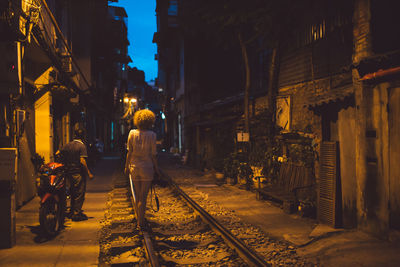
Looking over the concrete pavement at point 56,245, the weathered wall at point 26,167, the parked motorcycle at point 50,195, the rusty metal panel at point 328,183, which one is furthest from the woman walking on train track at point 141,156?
the weathered wall at point 26,167

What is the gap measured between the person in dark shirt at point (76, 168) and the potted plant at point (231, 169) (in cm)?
674

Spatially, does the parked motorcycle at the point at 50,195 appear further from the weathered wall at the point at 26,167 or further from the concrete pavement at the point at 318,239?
the concrete pavement at the point at 318,239

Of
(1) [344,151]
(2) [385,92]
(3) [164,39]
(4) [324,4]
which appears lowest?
(1) [344,151]

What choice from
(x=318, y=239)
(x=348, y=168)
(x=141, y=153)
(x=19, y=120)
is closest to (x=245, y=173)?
(x=348, y=168)

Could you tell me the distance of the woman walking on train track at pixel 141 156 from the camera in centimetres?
645

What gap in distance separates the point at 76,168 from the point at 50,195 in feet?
3.70

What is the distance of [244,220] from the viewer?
7883 mm

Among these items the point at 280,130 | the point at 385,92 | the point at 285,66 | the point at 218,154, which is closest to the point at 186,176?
the point at 218,154

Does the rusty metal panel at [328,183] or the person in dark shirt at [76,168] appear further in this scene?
the person in dark shirt at [76,168]

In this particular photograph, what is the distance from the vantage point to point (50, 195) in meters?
6.50

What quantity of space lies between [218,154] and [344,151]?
9960 mm

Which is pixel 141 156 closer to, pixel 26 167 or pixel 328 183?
pixel 328 183

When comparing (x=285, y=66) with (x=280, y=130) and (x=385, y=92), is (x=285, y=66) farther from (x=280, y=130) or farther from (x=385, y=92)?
(x=385, y=92)

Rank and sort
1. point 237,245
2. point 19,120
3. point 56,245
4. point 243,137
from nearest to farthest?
point 237,245 → point 56,245 → point 19,120 → point 243,137
